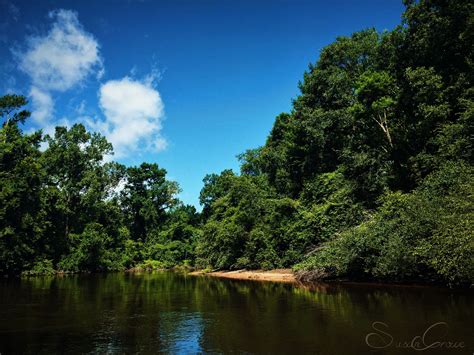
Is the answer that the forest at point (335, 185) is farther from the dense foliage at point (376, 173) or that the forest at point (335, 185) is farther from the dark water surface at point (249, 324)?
the dark water surface at point (249, 324)

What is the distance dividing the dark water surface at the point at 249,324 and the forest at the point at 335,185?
14.7ft

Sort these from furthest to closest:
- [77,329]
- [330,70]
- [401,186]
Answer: [330,70] < [401,186] < [77,329]

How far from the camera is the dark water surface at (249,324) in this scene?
9.94 m

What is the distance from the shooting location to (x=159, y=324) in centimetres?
1357

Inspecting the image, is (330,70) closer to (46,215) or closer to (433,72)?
(433,72)

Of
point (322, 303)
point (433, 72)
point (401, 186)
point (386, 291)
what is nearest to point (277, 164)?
point (401, 186)

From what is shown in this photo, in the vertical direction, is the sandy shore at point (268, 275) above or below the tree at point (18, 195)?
below

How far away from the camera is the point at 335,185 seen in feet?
117

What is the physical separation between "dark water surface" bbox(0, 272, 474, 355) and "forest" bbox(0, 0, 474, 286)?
4473 mm

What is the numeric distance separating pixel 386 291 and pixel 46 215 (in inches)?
1865

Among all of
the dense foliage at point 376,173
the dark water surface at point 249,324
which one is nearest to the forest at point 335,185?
the dense foliage at point 376,173

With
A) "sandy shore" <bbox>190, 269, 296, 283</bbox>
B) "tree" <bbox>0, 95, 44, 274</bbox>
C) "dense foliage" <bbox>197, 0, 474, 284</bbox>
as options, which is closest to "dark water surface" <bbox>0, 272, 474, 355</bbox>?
"dense foliage" <bbox>197, 0, 474, 284</bbox>

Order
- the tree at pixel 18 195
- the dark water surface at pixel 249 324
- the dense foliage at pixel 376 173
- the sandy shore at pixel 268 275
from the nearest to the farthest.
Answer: the dark water surface at pixel 249 324 < the dense foliage at pixel 376 173 < the sandy shore at pixel 268 275 < the tree at pixel 18 195

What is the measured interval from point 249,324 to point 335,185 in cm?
2502
